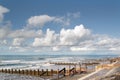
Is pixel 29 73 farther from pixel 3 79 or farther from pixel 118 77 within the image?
pixel 118 77

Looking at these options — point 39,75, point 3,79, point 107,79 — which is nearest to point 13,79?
point 3,79

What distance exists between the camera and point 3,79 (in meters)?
37.9

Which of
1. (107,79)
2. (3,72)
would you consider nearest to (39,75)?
(3,72)

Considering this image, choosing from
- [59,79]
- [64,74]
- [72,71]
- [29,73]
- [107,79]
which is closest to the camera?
[107,79]

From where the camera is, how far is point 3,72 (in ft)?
165

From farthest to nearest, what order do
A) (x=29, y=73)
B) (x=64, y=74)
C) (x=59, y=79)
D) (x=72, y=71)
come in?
(x=29, y=73) < (x=72, y=71) < (x=64, y=74) < (x=59, y=79)

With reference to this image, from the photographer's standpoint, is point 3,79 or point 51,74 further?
point 51,74

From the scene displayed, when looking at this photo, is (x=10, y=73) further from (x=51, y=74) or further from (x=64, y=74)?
(x=64, y=74)

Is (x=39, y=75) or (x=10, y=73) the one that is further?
(x=10, y=73)

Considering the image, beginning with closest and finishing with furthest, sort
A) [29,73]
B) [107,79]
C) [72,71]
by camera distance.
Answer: [107,79], [72,71], [29,73]

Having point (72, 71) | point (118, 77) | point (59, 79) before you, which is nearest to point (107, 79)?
point (118, 77)

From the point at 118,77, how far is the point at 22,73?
1424 inches

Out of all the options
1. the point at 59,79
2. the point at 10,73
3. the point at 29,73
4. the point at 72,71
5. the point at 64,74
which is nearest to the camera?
the point at 59,79

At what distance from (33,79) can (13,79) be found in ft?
10.9
